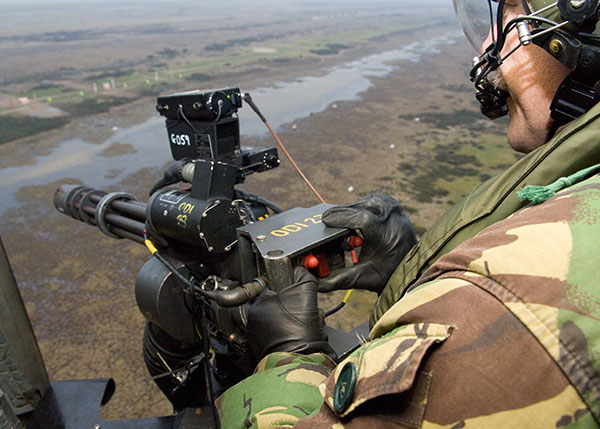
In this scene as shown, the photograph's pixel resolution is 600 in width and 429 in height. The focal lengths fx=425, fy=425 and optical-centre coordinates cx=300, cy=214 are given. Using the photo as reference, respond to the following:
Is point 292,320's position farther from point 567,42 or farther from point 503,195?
point 567,42

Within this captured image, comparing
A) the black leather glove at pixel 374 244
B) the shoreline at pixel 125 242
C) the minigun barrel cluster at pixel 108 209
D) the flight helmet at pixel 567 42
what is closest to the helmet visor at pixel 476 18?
the flight helmet at pixel 567 42

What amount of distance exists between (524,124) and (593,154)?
0.44m

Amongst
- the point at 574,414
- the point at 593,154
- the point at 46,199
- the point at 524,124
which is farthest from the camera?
the point at 46,199

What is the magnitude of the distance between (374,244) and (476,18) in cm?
94

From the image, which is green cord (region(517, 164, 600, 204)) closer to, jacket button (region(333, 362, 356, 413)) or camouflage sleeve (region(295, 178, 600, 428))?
camouflage sleeve (region(295, 178, 600, 428))

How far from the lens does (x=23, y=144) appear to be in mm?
8867

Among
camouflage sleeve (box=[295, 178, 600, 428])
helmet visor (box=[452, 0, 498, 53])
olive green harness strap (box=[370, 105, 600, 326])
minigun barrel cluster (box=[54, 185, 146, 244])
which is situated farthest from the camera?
minigun barrel cluster (box=[54, 185, 146, 244])

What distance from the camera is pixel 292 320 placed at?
159cm

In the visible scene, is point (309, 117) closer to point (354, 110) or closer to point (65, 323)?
point (354, 110)

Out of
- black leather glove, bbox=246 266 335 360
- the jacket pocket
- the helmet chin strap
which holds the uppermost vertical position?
the helmet chin strap

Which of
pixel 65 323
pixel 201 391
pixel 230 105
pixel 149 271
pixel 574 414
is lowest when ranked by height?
pixel 65 323

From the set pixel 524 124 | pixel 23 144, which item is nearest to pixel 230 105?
pixel 524 124

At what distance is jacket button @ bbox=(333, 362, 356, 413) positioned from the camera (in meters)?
0.79

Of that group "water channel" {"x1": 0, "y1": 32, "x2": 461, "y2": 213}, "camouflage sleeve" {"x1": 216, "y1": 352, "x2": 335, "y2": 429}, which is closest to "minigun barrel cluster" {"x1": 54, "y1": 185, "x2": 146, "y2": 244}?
"camouflage sleeve" {"x1": 216, "y1": 352, "x2": 335, "y2": 429}
